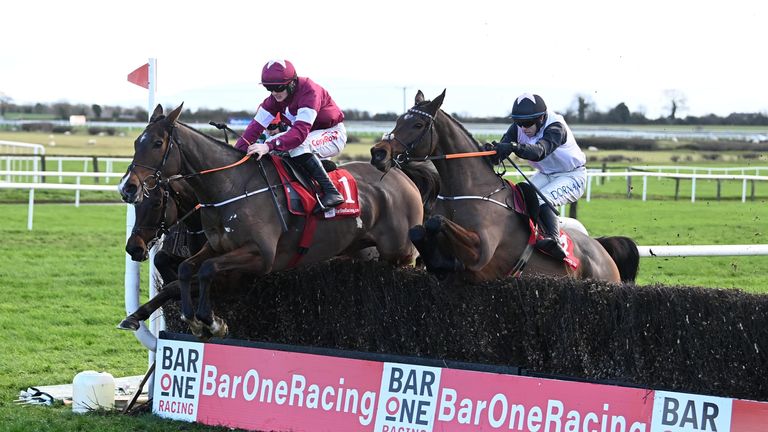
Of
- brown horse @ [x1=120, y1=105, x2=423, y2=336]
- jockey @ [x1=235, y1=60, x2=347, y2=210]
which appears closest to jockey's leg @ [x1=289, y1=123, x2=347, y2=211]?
jockey @ [x1=235, y1=60, x2=347, y2=210]

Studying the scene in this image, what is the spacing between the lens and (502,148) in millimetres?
6000

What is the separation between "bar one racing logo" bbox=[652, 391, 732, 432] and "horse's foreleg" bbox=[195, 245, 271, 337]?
2281 mm

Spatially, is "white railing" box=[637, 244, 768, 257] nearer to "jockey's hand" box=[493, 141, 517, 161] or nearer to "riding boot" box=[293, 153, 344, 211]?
"jockey's hand" box=[493, 141, 517, 161]

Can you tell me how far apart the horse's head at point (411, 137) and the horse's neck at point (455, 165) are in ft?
0.30

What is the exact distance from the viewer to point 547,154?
621 cm

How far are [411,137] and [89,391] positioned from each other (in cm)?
230

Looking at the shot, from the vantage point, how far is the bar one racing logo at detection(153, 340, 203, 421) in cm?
580

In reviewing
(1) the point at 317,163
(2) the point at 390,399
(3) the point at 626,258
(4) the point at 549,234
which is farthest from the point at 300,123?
(3) the point at 626,258

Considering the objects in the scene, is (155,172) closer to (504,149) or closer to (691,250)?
(504,149)

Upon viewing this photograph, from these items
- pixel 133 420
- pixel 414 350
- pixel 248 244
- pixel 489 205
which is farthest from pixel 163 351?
pixel 489 205

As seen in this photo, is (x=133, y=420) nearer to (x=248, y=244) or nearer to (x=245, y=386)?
(x=245, y=386)

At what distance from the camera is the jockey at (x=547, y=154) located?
6.12 meters

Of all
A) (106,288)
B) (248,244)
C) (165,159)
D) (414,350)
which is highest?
(165,159)

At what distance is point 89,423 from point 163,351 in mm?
575
